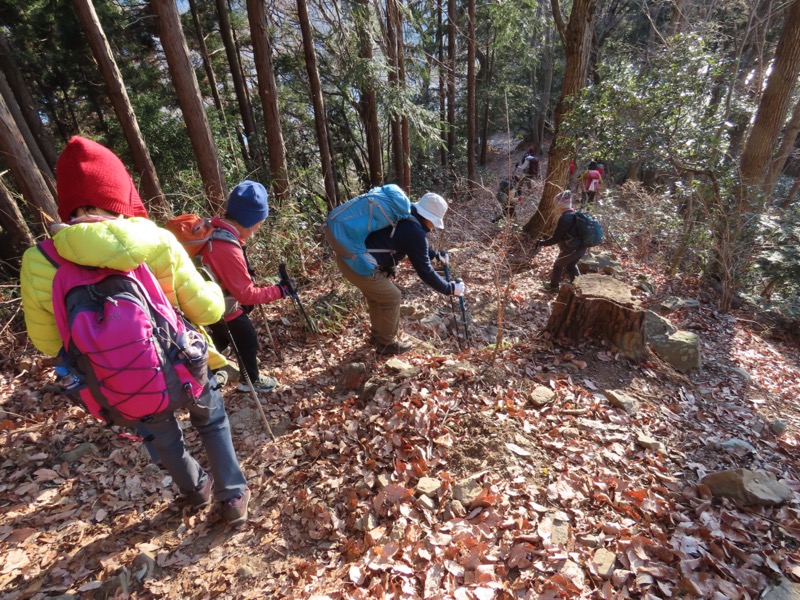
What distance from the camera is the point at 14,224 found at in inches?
186

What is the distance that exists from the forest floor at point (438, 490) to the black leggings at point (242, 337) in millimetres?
463

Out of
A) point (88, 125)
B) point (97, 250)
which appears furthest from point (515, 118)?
point (97, 250)

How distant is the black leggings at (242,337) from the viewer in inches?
136

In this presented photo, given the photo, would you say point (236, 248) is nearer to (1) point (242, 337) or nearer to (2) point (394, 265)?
(1) point (242, 337)

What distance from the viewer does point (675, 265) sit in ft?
25.6

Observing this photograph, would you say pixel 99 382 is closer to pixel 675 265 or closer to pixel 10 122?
pixel 10 122

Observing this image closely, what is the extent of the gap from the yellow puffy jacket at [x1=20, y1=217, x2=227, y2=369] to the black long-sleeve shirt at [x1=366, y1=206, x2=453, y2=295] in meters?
2.06

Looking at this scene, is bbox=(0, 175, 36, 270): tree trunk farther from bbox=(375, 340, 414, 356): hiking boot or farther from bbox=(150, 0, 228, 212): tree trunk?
bbox=(375, 340, 414, 356): hiking boot

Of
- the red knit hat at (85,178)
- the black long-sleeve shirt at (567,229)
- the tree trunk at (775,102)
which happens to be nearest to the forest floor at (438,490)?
the red knit hat at (85,178)

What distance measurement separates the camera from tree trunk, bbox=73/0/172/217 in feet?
16.3

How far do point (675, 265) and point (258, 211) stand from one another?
27.5 feet

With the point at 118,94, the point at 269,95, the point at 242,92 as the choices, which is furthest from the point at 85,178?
the point at 242,92

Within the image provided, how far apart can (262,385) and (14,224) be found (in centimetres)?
399

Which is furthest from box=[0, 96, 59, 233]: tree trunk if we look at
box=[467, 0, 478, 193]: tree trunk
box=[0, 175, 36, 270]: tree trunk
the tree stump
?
box=[467, 0, 478, 193]: tree trunk
